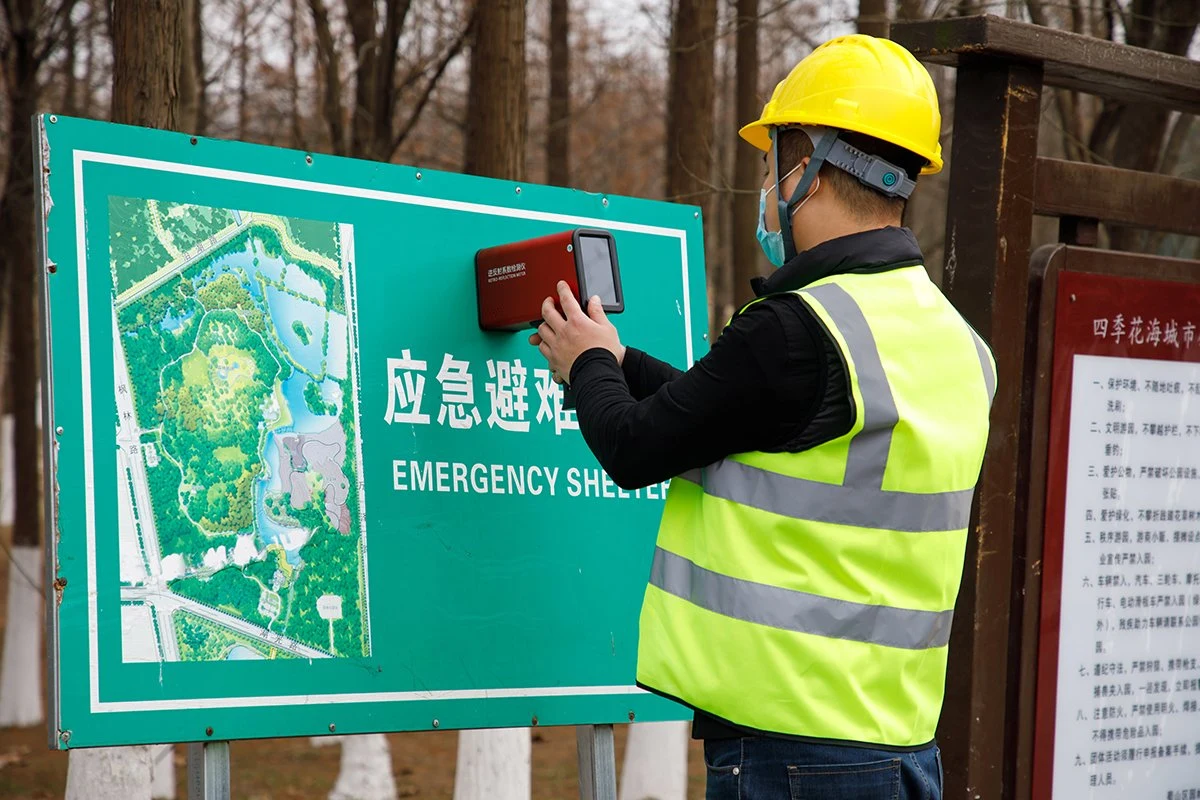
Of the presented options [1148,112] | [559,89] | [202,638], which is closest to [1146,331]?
[202,638]

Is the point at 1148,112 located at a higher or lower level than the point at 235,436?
higher

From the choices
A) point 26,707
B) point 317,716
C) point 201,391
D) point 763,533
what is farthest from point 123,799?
point 26,707

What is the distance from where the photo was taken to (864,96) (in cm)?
266

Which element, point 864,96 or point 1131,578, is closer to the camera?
point 864,96

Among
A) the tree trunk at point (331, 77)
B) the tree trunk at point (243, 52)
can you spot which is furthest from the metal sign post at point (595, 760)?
the tree trunk at point (243, 52)

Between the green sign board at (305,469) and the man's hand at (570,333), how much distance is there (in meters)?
0.39

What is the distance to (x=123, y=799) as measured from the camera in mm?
4582

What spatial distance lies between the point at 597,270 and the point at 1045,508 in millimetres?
1479

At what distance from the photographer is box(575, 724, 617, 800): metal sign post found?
11.3ft

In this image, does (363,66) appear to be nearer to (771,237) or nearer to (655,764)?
(655,764)

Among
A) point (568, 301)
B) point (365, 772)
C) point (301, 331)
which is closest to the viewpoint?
point (568, 301)

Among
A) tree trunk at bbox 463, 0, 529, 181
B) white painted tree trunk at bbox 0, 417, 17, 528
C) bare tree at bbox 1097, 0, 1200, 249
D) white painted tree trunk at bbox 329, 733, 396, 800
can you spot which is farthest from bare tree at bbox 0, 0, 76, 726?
white painted tree trunk at bbox 0, 417, 17, 528

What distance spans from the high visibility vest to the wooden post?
3.51ft

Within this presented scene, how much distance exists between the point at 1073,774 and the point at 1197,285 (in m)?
1.41
